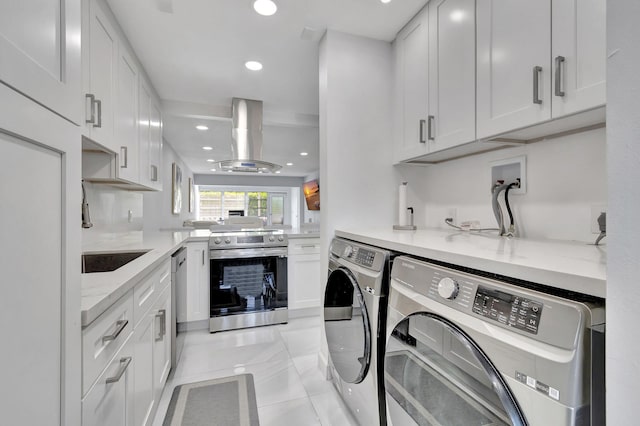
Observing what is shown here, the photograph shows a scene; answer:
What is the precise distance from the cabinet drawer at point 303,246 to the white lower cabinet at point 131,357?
1.39 meters

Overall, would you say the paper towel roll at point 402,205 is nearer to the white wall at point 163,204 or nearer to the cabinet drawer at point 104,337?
the cabinet drawer at point 104,337

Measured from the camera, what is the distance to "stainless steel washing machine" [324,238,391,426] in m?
1.24

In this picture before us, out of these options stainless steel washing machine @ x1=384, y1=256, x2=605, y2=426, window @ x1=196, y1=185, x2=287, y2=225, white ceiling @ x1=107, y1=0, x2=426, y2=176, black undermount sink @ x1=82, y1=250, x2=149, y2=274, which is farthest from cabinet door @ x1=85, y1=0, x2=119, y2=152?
window @ x1=196, y1=185, x2=287, y2=225

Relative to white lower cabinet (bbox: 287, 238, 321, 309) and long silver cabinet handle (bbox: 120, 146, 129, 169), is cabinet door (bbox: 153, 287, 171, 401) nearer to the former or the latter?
long silver cabinet handle (bbox: 120, 146, 129, 169)

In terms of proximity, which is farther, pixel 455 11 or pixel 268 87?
pixel 268 87

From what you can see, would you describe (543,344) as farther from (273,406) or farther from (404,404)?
(273,406)

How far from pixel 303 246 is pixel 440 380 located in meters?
2.25

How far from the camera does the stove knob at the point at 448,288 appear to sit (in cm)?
83

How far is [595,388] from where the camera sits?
53 centimetres

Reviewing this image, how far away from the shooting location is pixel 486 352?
2.28ft

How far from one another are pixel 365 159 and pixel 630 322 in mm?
1731

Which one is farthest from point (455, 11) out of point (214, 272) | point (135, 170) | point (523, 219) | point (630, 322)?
point (214, 272)

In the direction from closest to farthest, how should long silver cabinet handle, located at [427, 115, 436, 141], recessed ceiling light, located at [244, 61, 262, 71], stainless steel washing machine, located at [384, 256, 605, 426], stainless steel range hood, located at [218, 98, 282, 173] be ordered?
stainless steel washing machine, located at [384, 256, 605, 426] < long silver cabinet handle, located at [427, 115, 436, 141] < recessed ceiling light, located at [244, 61, 262, 71] < stainless steel range hood, located at [218, 98, 282, 173]

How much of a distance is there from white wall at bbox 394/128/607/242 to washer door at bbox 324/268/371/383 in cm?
90
